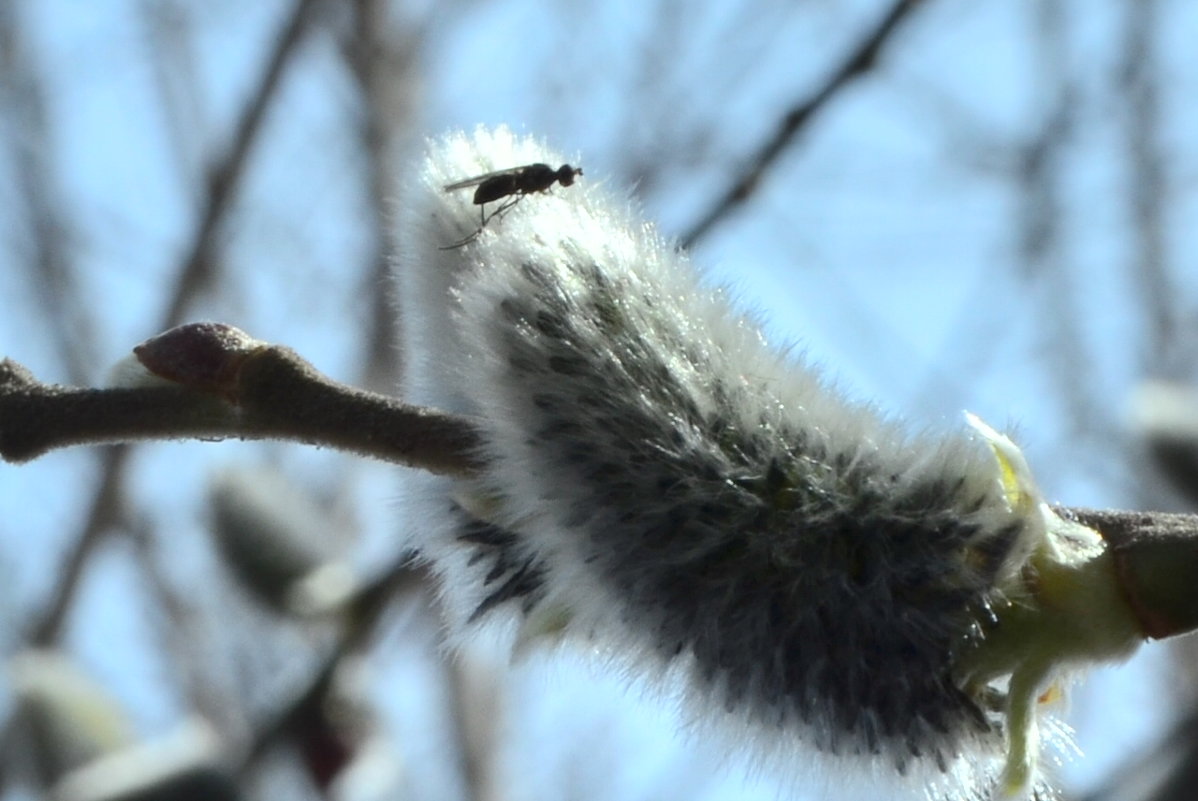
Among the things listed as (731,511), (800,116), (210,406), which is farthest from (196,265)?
(731,511)

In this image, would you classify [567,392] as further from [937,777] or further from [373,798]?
[373,798]

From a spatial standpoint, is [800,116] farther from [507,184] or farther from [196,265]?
[196,265]

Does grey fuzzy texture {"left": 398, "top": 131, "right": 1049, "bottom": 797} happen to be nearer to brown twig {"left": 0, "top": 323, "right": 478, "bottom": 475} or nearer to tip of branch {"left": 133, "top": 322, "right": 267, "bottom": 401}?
brown twig {"left": 0, "top": 323, "right": 478, "bottom": 475}

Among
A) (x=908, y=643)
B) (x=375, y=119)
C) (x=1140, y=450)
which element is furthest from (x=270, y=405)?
(x=375, y=119)

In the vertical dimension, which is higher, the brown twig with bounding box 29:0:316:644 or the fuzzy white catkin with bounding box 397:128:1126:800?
the brown twig with bounding box 29:0:316:644

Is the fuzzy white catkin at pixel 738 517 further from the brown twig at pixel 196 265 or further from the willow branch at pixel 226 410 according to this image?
the brown twig at pixel 196 265

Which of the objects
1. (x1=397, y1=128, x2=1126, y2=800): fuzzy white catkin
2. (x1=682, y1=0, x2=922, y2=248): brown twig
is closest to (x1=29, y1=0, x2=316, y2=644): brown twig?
(x1=682, y1=0, x2=922, y2=248): brown twig
